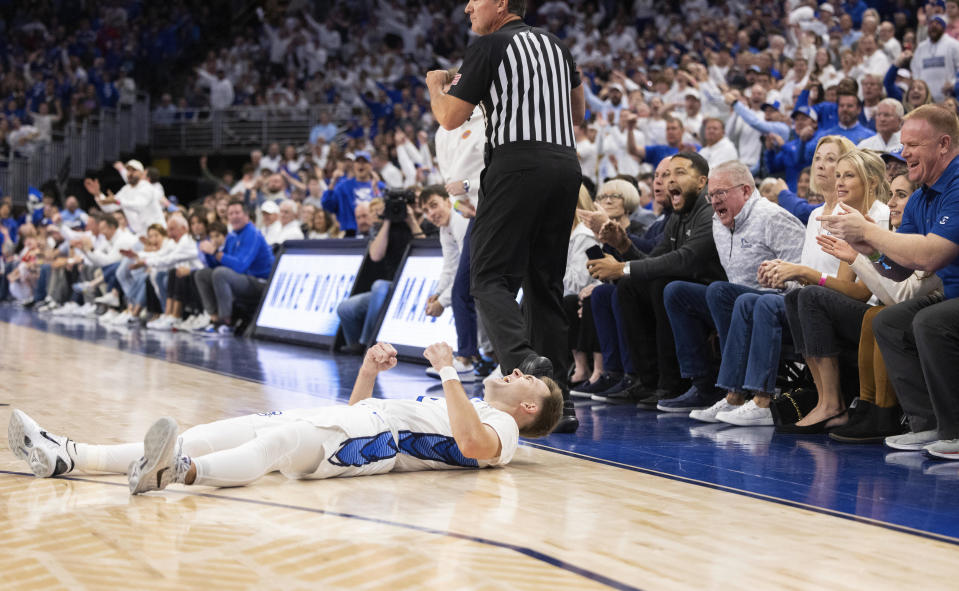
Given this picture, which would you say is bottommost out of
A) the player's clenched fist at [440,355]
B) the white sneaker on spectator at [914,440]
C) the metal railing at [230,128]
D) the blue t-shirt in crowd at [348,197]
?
the white sneaker on spectator at [914,440]

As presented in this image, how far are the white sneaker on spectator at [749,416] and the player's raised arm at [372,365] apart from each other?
2127 millimetres

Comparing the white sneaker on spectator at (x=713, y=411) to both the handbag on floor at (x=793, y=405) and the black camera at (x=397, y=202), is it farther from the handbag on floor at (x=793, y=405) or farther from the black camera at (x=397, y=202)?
the black camera at (x=397, y=202)

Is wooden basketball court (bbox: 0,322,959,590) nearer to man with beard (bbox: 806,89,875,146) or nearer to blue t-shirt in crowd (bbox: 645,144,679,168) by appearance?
man with beard (bbox: 806,89,875,146)

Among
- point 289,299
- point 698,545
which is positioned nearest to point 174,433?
point 698,545

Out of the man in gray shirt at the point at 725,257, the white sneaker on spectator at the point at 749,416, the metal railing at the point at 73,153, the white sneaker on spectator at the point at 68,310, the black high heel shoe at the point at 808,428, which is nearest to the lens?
the black high heel shoe at the point at 808,428

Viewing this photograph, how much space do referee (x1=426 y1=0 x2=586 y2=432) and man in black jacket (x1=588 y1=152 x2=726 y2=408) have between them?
1.12 meters

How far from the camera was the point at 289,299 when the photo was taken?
35.7ft

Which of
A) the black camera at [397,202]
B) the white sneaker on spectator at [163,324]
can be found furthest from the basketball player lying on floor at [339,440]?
the white sneaker on spectator at [163,324]

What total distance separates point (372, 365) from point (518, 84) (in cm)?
149

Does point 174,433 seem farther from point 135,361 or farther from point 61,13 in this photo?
point 61,13

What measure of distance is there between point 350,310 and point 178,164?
14.8 metres

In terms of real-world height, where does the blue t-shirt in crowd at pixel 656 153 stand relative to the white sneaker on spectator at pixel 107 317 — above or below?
above

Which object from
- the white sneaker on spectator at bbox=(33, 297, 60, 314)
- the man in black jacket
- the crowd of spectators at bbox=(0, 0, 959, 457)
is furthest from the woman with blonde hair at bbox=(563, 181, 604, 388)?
the white sneaker on spectator at bbox=(33, 297, 60, 314)

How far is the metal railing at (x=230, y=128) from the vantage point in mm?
20766
